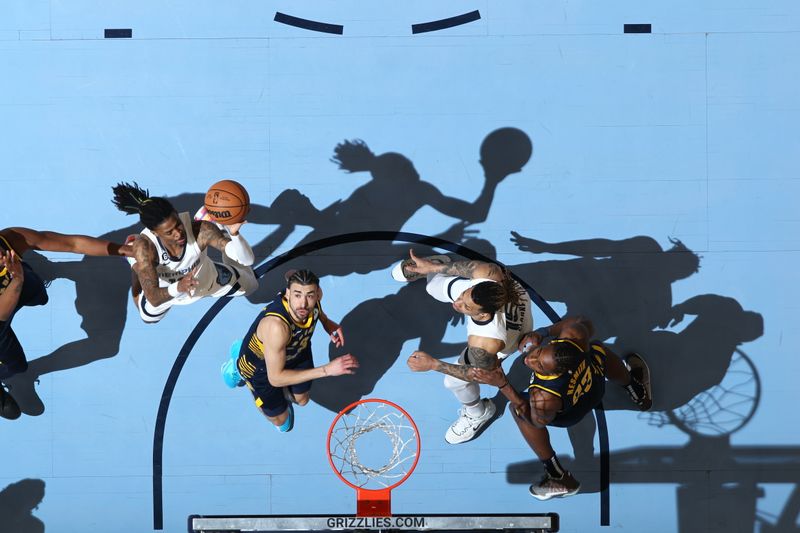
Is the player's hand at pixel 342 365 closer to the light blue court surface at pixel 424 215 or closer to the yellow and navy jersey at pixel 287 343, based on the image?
the yellow and navy jersey at pixel 287 343

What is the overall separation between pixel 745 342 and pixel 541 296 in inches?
74.4

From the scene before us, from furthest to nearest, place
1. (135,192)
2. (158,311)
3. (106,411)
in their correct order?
(106,411) → (158,311) → (135,192)

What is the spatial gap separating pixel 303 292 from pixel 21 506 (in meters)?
3.53

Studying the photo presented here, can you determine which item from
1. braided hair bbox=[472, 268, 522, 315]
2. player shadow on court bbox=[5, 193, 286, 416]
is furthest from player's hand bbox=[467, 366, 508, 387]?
player shadow on court bbox=[5, 193, 286, 416]

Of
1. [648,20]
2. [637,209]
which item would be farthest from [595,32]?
[637,209]

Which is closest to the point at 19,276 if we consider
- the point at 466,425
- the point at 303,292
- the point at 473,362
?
the point at 303,292

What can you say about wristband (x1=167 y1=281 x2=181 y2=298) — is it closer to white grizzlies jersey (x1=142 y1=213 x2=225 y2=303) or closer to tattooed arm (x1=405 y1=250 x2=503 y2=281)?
white grizzlies jersey (x1=142 y1=213 x2=225 y2=303)

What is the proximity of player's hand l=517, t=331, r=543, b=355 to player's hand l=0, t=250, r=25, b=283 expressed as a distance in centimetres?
393

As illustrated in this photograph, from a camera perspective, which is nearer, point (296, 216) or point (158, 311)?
point (158, 311)

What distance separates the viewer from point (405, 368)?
23.1 ft

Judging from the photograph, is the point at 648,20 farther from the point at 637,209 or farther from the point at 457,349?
the point at 457,349

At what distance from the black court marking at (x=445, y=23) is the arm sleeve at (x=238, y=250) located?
2.59m

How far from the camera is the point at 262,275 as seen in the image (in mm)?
7047

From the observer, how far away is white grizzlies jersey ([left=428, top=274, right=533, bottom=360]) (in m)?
5.95
